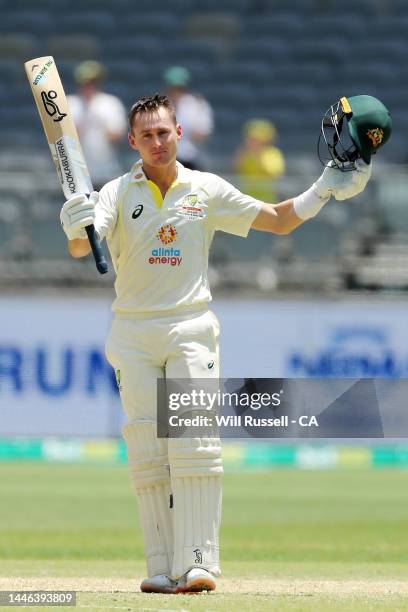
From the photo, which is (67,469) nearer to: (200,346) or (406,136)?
(406,136)

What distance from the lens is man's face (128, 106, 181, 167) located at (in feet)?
20.6

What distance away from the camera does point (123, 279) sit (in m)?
6.37

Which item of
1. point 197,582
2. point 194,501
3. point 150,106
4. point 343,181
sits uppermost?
point 150,106

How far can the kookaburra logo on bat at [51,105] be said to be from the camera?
6469 mm

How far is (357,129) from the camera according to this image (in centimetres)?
628

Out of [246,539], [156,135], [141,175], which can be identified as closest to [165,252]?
[141,175]

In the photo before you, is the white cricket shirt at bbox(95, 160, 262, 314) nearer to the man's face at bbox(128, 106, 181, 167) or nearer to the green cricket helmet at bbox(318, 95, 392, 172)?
the man's face at bbox(128, 106, 181, 167)

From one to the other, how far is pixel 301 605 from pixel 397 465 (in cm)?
1003

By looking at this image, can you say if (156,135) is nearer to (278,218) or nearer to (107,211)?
(107,211)

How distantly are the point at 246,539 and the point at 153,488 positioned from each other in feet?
12.5

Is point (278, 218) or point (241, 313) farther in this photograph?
point (241, 313)

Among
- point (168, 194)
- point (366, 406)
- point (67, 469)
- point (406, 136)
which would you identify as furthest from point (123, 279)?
point (406, 136)

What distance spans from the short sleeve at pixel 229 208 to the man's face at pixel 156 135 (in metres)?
0.28

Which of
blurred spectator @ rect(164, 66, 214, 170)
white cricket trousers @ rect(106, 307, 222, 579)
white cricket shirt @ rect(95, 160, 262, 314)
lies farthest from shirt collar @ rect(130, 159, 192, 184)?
blurred spectator @ rect(164, 66, 214, 170)
